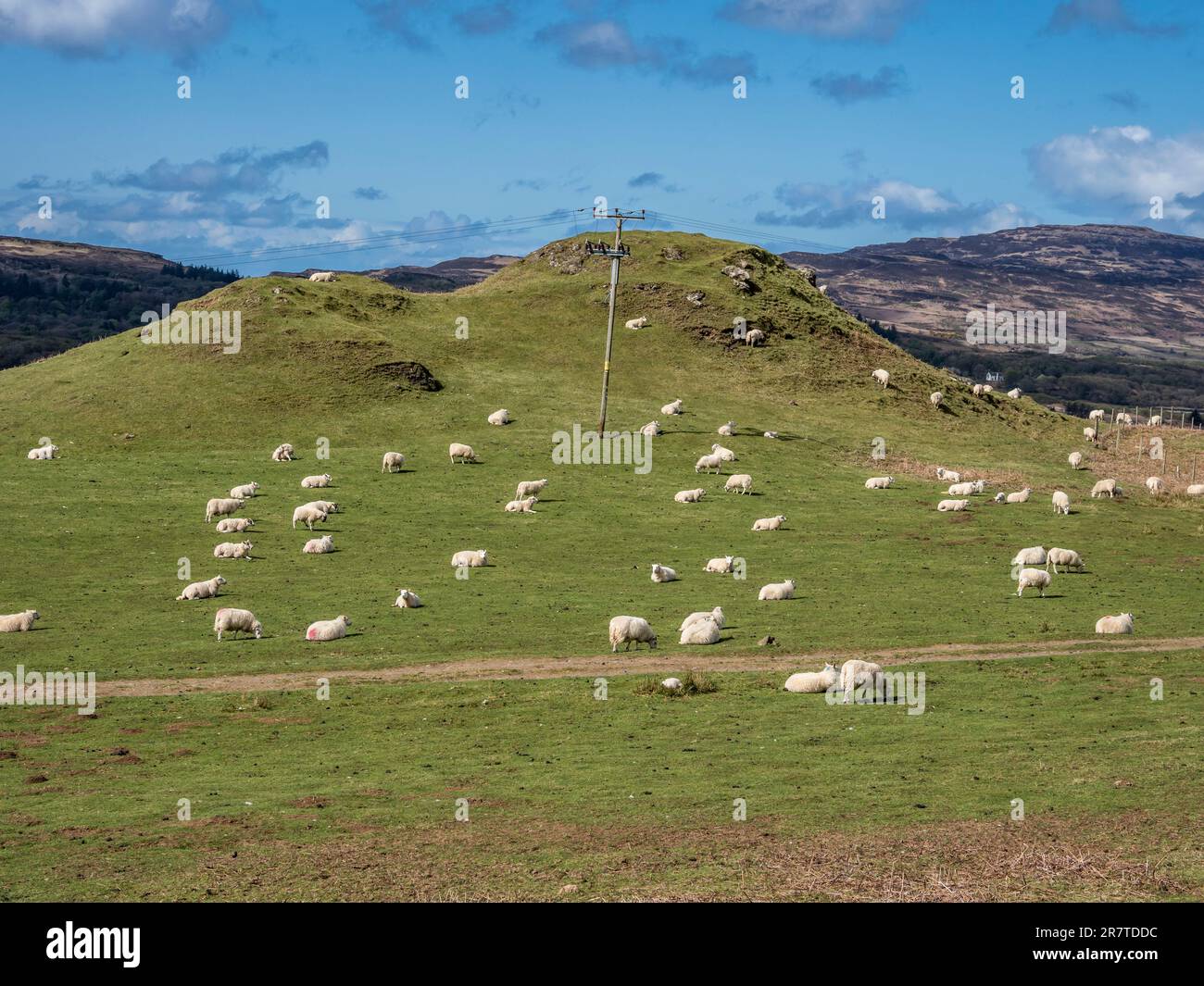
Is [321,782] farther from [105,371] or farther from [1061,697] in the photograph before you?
[105,371]

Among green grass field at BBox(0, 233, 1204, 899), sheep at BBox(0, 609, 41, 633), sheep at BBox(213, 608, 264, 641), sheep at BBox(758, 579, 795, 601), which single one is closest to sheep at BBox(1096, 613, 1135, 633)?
green grass field at BBox(0, 233, 1204, 899)

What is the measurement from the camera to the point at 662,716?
2992 cm

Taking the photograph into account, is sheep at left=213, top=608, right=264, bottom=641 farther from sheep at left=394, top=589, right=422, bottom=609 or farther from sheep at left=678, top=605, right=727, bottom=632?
sheep at left=678, top=605, right=727, bottom=632

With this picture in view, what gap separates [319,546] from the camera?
5144 centimetres

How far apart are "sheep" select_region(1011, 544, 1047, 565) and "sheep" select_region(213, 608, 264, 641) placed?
92.1 ft

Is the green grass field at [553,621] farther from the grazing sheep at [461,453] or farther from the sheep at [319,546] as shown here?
the sheep at [319,546]

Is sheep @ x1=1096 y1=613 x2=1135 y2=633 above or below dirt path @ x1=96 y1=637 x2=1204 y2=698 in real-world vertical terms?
above

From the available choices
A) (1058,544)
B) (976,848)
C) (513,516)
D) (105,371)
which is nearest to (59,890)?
(976,848)

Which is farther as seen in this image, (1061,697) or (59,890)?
(1061,697)

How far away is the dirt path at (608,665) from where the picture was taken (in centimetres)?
3344

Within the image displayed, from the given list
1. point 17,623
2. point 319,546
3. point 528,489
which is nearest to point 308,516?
point 319,546

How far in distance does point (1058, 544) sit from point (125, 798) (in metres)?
42.7

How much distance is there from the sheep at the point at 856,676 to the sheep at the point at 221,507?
108 ft

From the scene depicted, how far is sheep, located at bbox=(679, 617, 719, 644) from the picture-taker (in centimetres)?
3725
